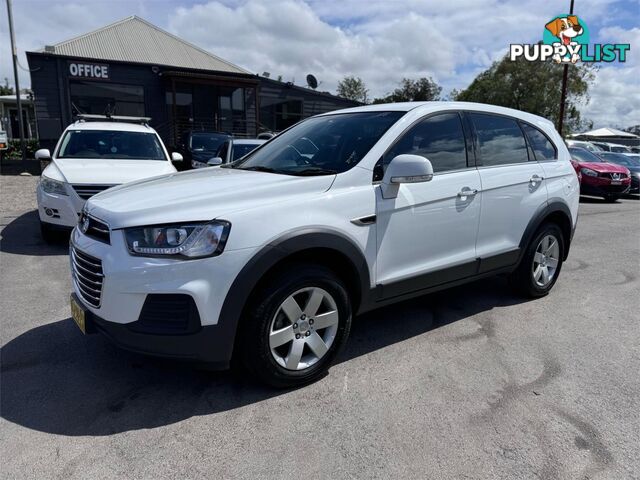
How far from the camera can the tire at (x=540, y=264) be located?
455 cm

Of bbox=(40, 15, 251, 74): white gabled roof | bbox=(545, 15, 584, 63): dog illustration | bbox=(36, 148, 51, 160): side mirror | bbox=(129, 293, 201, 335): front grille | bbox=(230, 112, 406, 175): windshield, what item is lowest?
bbox=(129, 293, 201, 335): front grille

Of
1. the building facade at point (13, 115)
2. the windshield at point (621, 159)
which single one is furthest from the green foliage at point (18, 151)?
the windshield at point (621, 159)

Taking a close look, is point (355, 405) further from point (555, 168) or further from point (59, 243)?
point (59, 243)

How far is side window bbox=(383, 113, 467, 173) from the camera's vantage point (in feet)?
11.4

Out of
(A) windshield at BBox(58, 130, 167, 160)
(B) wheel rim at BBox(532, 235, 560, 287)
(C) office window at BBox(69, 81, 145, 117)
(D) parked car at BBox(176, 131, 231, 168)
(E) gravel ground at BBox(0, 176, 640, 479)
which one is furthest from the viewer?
(C) office window at BBox(69, 81, 145, 117)

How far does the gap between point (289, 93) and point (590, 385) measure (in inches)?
869

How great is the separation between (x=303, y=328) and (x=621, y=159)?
17.7 meters

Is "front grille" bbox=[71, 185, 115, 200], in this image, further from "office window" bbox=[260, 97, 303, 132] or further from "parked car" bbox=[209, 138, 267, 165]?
"office window" bbox=[260, 97, 303, 132]

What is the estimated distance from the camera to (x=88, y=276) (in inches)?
113

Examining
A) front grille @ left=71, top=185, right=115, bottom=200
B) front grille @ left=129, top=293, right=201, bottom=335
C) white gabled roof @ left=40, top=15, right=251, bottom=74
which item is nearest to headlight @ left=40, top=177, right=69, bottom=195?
front grille @ left=71, top=185, right=115, bottom=200

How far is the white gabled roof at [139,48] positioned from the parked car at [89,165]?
1299cm

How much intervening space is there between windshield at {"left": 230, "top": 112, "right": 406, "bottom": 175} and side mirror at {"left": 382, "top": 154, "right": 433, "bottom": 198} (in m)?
0.26

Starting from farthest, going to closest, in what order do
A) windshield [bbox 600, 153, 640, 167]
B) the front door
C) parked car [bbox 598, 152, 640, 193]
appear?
windshield [bbox 600, 153, 640, 167] → parked car [bbox 598, 152, 640, 193] → the front door

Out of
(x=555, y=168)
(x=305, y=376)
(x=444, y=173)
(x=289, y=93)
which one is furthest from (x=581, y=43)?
(x=305, y=376)
